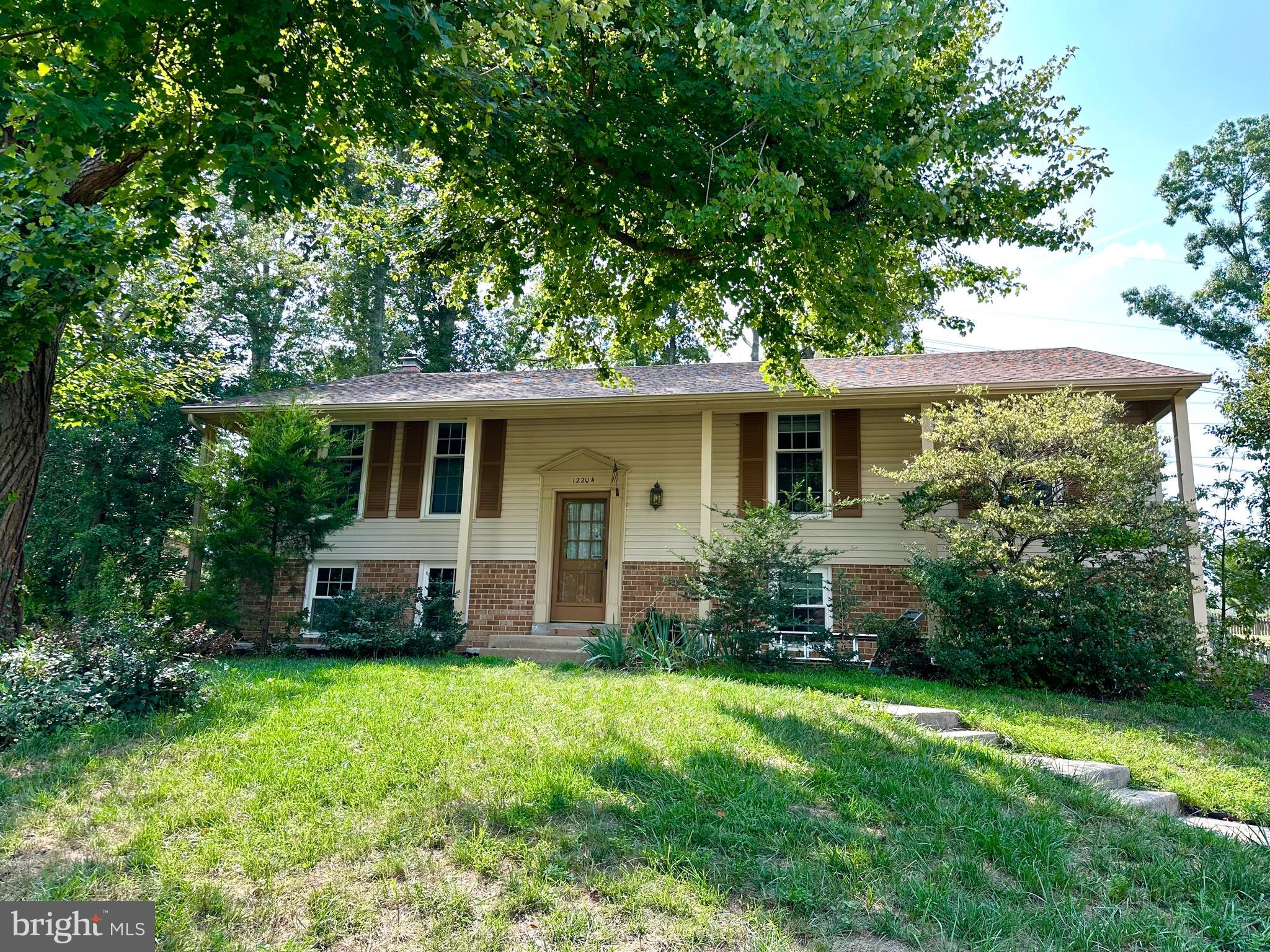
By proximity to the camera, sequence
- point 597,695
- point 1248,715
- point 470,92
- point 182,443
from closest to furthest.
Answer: point 470,92 → point 597,695 → point 1248,715 → point 182,443

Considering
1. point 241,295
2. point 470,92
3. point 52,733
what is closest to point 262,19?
point 470,92

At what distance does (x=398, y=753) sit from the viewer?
165 inches

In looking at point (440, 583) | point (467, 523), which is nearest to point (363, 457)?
point (467, 523)

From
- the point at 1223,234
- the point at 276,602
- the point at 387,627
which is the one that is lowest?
the point at 387,627

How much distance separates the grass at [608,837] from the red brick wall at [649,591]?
6.01m

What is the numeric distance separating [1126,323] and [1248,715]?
750 inches

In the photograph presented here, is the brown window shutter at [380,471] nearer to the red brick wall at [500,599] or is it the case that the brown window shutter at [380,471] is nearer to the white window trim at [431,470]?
the white window trim at [431,470]

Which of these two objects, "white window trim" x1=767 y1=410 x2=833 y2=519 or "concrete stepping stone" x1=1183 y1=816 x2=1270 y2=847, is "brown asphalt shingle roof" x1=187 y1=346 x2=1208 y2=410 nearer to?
"white window trim" x1=767 y1=410 x2=833 y2=519

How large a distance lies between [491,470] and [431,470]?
110 centimetres

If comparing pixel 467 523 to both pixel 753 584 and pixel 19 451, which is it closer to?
pixel 753 584

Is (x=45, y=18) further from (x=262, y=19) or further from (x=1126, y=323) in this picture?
(x=1126, y=323)

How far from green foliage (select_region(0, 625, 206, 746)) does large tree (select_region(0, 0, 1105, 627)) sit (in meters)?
0.88

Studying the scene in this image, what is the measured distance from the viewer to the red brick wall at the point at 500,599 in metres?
11.7

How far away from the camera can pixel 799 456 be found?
11367 mm
